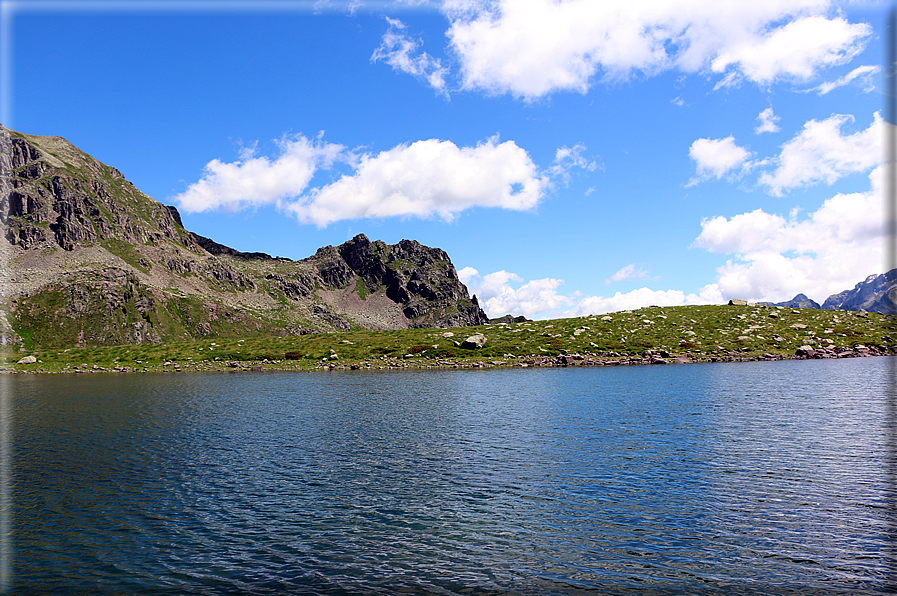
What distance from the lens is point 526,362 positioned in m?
111

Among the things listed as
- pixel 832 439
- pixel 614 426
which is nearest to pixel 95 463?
pixel 614 426

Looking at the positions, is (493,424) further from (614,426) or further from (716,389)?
(716,389)

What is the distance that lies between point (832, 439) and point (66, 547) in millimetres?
45078

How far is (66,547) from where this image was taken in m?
19.9

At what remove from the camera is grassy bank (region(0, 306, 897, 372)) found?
115m

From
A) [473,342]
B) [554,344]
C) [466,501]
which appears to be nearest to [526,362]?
[554,344]

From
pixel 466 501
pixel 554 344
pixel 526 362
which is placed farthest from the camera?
pixel 554 344

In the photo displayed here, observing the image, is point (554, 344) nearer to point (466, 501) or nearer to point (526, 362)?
point (526, 362)

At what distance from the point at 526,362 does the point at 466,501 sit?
88.8 metres

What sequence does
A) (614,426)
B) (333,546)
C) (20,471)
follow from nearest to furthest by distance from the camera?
(333,546)
(20,471)
(614,426)

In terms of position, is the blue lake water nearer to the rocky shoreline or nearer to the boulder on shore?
the rocky shoreline

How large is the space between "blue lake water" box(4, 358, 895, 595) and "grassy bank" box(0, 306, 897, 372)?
6602cm

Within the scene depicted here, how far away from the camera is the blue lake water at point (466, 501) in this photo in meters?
16.9

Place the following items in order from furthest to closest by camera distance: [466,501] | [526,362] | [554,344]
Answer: [554,344] < [526,362] < [466,501]
